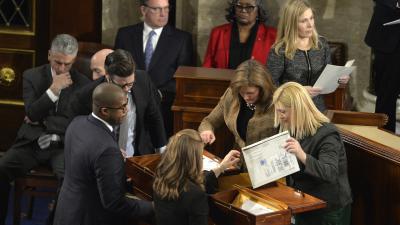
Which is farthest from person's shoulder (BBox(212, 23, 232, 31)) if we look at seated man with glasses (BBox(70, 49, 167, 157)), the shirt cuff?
the shirt cuff

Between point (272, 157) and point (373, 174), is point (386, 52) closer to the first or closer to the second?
point (373, 174)

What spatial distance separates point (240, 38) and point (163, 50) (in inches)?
26.4

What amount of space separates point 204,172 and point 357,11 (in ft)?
10.7

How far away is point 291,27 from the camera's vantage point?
6945mm

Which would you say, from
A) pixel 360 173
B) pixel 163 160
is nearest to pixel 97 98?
pixel 163 160

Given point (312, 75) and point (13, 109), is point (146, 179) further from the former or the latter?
point (13, 109)

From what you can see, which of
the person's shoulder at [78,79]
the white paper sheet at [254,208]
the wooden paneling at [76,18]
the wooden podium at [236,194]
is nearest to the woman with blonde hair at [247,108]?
the wooden podium at [236,194]

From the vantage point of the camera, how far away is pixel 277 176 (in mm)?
5406

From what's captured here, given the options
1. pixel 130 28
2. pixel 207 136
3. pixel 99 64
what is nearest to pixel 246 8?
pixel 130 28

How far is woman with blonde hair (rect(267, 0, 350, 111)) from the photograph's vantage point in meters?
6.92

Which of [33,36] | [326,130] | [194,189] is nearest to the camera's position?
[194,189]

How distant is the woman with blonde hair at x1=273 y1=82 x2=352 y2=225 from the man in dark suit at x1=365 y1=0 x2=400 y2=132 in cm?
199

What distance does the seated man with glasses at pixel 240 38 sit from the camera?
7875mm

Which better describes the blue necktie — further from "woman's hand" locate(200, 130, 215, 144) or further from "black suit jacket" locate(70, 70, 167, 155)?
"woman's hand" locate(200, 130, 215, 144)
